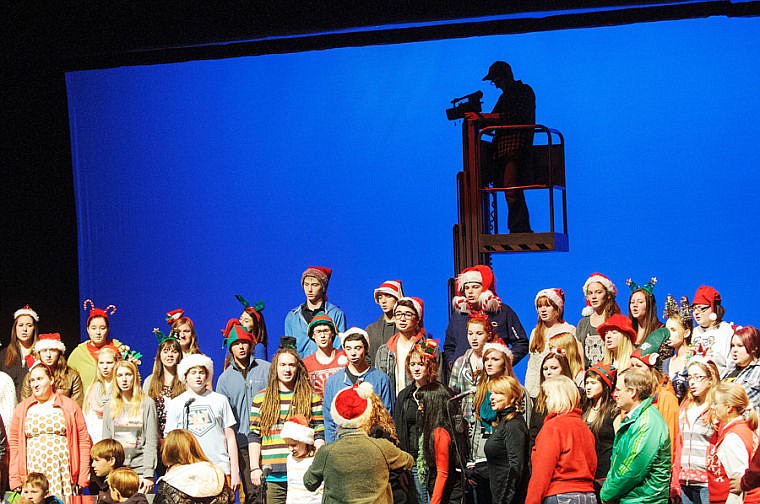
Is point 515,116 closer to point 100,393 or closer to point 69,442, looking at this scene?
point 100,393

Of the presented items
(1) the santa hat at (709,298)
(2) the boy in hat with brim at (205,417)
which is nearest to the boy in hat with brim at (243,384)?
(2) the boy in hat with brim at (205,417)

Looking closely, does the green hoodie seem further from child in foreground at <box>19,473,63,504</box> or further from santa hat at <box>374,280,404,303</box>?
child in foreground at <box>19,473,63,504</box>

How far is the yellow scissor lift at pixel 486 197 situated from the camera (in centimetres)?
880

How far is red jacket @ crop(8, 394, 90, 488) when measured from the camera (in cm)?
741

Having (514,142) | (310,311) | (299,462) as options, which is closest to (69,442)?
(310,311)

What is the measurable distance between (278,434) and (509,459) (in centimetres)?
145

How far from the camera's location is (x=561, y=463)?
5.64 m

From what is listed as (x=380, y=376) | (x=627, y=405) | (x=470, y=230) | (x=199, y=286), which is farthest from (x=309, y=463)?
(x=199, y=286)

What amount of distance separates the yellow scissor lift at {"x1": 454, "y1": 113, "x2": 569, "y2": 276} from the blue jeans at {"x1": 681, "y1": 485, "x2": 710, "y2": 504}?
2.70m

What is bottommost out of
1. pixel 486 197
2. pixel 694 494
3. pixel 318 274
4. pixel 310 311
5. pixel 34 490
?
pixel 694 494

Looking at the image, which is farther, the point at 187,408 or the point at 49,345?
the point at 49,345

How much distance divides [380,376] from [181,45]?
4.84 meters

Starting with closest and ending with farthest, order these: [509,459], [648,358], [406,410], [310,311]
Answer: [509,459], [648,358], [406,410], [310,311]

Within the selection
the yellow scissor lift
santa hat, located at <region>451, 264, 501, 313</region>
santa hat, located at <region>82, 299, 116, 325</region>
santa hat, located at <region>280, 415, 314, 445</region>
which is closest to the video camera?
the yellow scissor lift
